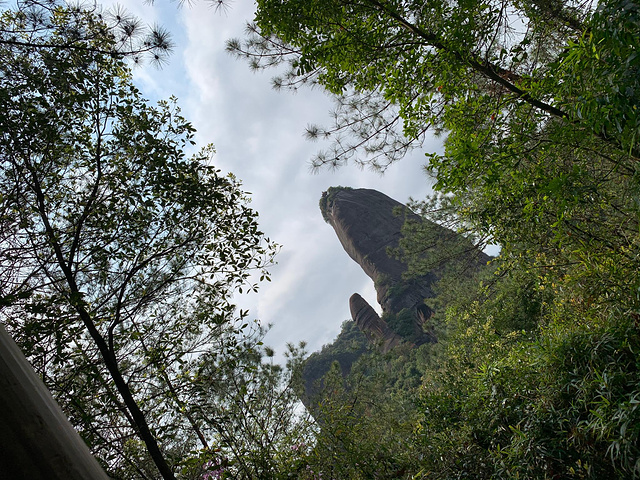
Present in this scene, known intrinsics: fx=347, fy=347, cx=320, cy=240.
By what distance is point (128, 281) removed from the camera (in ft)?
11.3

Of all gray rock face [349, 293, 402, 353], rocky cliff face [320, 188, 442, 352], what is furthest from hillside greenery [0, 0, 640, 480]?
gray rock face [349, 293, 402, 353]

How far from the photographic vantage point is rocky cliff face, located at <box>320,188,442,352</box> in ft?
108

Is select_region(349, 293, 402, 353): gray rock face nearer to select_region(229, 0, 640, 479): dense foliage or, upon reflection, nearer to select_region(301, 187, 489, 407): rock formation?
select_region(301, 187, 489, 407): rock formation

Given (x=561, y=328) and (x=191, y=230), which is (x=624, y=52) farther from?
(x=191, y=230)

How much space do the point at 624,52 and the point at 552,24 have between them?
2.69 metres

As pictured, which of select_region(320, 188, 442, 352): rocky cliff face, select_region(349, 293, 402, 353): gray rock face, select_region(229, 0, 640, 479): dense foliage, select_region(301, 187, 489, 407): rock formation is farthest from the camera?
select_region(349, 293, 402, 353): gray rock face

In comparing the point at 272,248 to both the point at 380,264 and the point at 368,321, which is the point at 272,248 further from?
the point at 380,264

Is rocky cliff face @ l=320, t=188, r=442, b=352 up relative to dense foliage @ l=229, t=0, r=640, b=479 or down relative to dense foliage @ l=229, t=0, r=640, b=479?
up

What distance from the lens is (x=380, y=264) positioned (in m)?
40.7

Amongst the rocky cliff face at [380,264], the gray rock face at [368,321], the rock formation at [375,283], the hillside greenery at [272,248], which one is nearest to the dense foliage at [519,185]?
the hillside greenery at [272,248]

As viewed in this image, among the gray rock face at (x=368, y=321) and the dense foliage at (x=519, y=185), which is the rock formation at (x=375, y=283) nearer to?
the gray rock face at (x=368, y=321)

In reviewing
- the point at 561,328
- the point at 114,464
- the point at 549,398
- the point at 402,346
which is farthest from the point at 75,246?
the point at 402,346

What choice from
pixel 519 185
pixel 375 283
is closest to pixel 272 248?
pixel 519 185

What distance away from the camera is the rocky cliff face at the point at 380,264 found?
33.0 metres
